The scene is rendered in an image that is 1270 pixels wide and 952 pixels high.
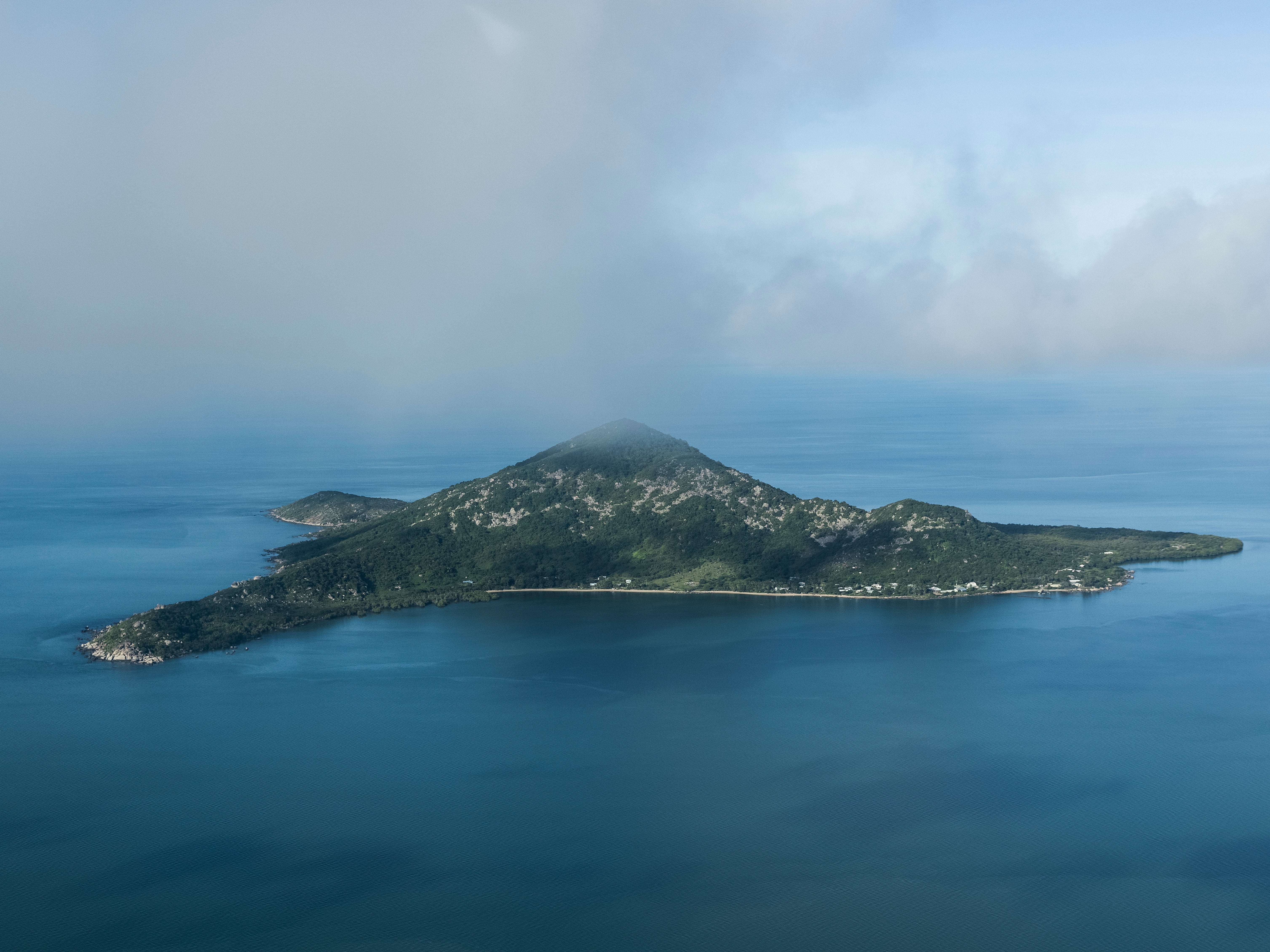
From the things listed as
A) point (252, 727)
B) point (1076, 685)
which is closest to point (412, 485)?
point (252, 727)

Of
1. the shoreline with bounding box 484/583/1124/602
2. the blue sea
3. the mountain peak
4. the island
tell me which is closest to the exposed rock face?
the blue sea

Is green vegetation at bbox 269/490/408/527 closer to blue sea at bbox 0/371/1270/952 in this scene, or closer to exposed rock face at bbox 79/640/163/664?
blue sea at bbox 0/371/1270/952

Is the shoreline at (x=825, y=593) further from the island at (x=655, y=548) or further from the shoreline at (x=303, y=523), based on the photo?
the shoreline at (x=303, y=523)

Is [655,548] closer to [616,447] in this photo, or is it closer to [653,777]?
[616,447]

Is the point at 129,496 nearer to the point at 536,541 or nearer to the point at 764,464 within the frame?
the point at 536,541

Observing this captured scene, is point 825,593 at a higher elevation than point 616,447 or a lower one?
lower

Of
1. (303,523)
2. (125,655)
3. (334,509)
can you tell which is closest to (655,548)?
(125,655)

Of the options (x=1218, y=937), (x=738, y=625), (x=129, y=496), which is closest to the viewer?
(x=1218, y=937)
